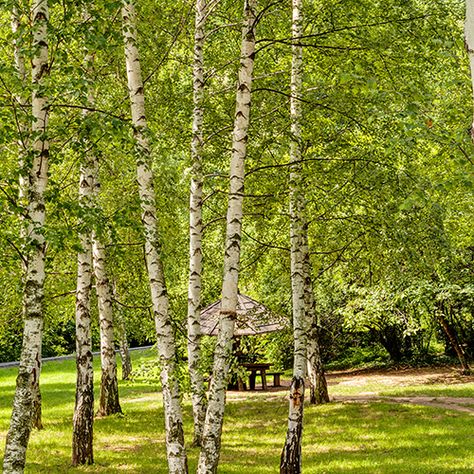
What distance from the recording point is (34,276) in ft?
24.5

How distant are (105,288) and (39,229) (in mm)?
9430

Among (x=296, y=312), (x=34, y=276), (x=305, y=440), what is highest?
(x=34, y=276)

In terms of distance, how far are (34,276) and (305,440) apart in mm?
9413

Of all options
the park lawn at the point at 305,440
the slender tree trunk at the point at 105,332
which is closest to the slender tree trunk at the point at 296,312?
the park lawn at the point at 305,440

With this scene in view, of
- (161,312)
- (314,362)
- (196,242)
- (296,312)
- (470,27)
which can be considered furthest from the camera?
(314,362)

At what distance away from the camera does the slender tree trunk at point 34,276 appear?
723 cm

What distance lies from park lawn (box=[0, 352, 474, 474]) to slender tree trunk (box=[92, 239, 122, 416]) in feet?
2.10

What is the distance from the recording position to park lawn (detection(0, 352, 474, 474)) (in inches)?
501

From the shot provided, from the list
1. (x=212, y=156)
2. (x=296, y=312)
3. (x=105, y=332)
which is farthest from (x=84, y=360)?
(x=212, y=156)

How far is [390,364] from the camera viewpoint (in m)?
30.0

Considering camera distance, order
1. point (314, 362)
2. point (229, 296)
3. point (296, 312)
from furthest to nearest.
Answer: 1. point (314, 362)
2. point (296, 312)
3. point (229, 296)

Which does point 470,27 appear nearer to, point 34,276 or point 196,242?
point 34,276

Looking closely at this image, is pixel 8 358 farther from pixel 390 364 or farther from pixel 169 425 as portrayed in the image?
pixel 169 425

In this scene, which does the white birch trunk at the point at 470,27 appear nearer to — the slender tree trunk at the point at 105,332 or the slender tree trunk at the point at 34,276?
the slender tree trunk at the point at 34,276
